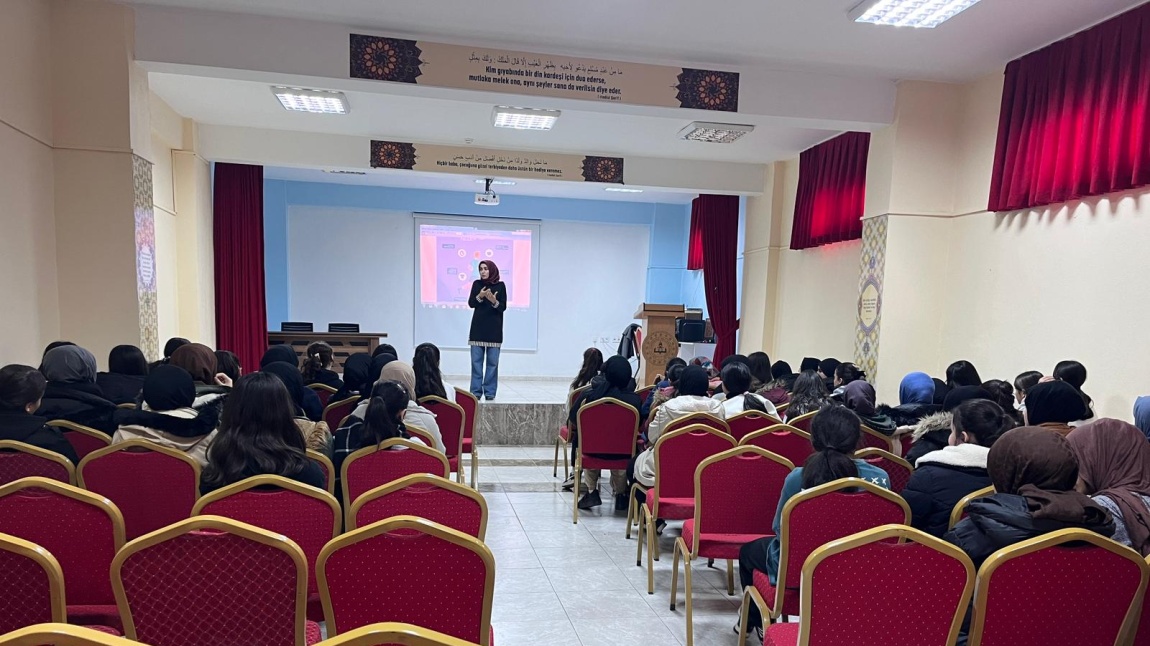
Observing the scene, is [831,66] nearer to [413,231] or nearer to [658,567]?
[658,567]

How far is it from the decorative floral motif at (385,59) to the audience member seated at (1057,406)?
162 inches

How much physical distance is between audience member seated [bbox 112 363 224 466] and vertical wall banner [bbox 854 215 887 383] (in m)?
4.77

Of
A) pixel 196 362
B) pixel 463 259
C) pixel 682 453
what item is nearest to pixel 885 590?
pixel 682 453

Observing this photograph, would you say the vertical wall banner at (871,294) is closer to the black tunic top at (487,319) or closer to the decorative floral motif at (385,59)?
the black tunic top at (487,319)

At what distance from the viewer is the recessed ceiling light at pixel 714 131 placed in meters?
5.77

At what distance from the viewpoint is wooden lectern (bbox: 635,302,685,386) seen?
319 inches

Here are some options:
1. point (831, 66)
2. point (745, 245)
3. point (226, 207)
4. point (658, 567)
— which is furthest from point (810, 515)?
point (226, 207)

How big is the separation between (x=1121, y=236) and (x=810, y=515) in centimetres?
325

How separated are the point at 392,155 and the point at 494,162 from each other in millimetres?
1114

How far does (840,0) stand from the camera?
3.68 metres

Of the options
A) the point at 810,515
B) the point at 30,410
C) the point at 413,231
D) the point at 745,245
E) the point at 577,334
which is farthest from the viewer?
the point at 577,334

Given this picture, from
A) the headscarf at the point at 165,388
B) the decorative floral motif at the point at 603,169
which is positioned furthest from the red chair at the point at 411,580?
the decorative floral motif at the point at 603,169

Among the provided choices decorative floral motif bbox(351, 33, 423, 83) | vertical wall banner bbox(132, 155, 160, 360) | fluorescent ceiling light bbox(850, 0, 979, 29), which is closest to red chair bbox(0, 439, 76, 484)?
vertical wall banner bbox(132, 155, 160, 360)

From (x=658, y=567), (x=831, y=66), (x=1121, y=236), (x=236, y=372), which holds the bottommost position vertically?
(x=658, y=567)
